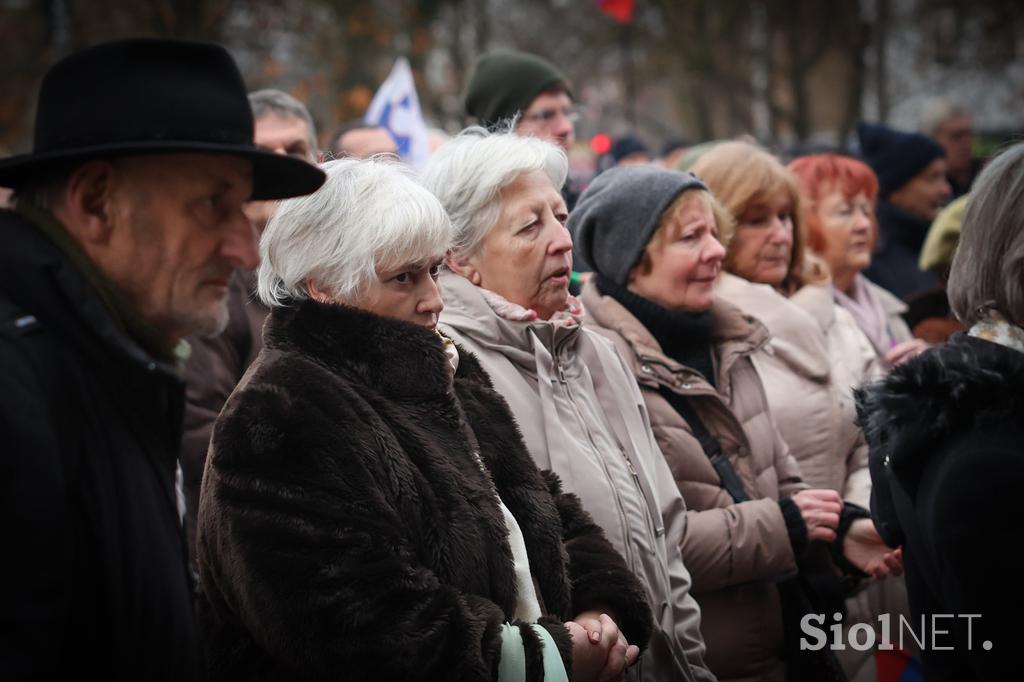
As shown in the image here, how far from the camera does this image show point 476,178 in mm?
3725

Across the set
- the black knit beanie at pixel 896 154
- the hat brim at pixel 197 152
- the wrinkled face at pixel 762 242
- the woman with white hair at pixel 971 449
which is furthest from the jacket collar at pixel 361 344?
the black knit beanie at pixel 896 154

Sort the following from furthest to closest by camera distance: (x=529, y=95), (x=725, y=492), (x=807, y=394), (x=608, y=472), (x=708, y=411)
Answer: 1. (x=529, y=95)
2. (x=807, y=394)
3. (x=708, y=411)
4. (x=725, y=492)
5. (x=608, y=472)

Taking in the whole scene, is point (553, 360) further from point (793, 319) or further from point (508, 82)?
point (508, 82)

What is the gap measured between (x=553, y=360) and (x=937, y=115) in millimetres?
7839

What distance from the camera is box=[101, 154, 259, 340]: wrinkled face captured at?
2156 millimetres

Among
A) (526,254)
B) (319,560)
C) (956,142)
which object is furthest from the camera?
(956,142)

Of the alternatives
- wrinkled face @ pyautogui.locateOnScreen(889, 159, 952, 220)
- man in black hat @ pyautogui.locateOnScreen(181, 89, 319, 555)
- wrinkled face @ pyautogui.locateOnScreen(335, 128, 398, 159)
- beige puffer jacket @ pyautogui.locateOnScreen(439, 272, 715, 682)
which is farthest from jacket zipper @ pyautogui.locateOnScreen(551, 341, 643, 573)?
wrinkled face @ pyautogui.locateOnScreen(889, 159, 952, 220)

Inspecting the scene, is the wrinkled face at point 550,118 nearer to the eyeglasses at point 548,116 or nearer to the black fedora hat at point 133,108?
the eyeglasses at point 548,116

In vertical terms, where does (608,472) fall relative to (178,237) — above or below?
below

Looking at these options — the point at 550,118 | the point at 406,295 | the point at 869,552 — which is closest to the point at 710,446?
the point at 869,552

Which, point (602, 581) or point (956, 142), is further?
point (956, 142)

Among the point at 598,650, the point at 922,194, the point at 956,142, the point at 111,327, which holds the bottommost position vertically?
the point at 956,142

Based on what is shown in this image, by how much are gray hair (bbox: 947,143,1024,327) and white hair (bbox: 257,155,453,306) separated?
1354 millimetres

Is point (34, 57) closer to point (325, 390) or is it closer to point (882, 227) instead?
point (882, 227)
